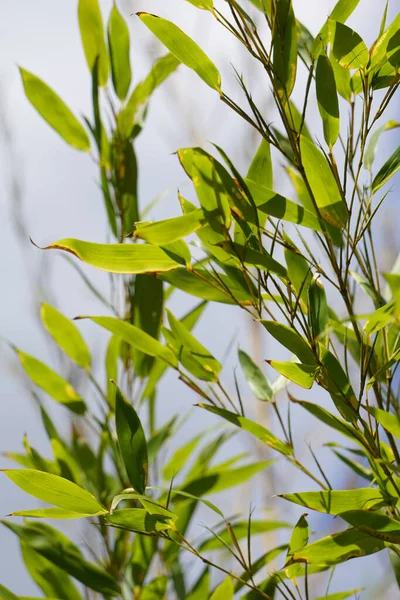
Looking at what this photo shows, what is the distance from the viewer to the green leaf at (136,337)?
0.62 metres

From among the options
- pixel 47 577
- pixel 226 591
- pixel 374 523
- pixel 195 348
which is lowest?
pixel 47 577

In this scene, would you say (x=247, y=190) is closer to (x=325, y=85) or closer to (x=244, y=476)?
(x=325, y=85)

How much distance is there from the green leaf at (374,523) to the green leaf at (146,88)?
2.15 ft

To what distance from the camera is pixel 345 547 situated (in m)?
0.51

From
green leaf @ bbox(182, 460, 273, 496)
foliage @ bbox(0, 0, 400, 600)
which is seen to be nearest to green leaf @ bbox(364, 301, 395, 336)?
foliage @ bbox(0, 0, 400, 600)

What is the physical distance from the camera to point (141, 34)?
305 centimetres

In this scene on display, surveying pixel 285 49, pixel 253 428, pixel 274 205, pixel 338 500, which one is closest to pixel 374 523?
pixel 338 500

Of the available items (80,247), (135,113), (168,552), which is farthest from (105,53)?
(168,552)

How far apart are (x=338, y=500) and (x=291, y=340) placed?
0.13m

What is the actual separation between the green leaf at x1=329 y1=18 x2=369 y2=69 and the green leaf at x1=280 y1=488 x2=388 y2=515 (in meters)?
0.34

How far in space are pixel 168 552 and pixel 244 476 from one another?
14 centimetres

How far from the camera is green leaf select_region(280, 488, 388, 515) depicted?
19.8 inches

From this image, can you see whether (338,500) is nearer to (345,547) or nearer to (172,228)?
(345,547)

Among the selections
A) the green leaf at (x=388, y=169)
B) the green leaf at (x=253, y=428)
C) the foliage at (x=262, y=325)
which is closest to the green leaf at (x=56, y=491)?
the foliage at (x=262, y=325)
